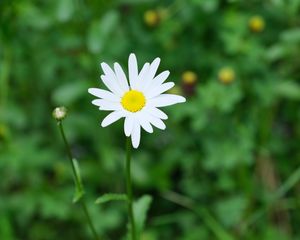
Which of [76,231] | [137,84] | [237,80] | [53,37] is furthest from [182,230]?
[137,84]

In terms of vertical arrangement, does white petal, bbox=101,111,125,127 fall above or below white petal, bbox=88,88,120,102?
below

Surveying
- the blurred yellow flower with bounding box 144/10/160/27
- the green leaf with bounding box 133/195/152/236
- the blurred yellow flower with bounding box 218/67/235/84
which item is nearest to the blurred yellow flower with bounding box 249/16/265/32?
the blurred yellow flower with bounding box 218/67/235/84

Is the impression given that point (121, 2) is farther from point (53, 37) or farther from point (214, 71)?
point (214, 71)

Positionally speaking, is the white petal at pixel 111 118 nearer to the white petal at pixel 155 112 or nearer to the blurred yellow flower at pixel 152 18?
the white petal at pixel 155 112

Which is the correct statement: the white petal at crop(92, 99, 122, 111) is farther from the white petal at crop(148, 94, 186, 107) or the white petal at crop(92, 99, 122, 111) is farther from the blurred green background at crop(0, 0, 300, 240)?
the blurred green background at crop(0, 0, 300, 240)

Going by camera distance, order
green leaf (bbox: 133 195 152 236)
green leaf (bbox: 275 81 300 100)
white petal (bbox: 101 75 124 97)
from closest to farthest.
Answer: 1. white petal (bbox: 101 75 124 97)
2. green leaf (bbox: 133 195 152 236)
3. green leaf (bbox: 275 81 300 100)

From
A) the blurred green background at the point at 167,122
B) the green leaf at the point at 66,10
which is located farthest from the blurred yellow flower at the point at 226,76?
the green leaf at the point at 66,10

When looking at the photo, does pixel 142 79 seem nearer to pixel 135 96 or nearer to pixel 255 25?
pixel 135 96

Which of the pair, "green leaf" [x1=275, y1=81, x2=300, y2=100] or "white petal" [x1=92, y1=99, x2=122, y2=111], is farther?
"green leaf" [x1=275, y1=81, x2=300, y2=100]
